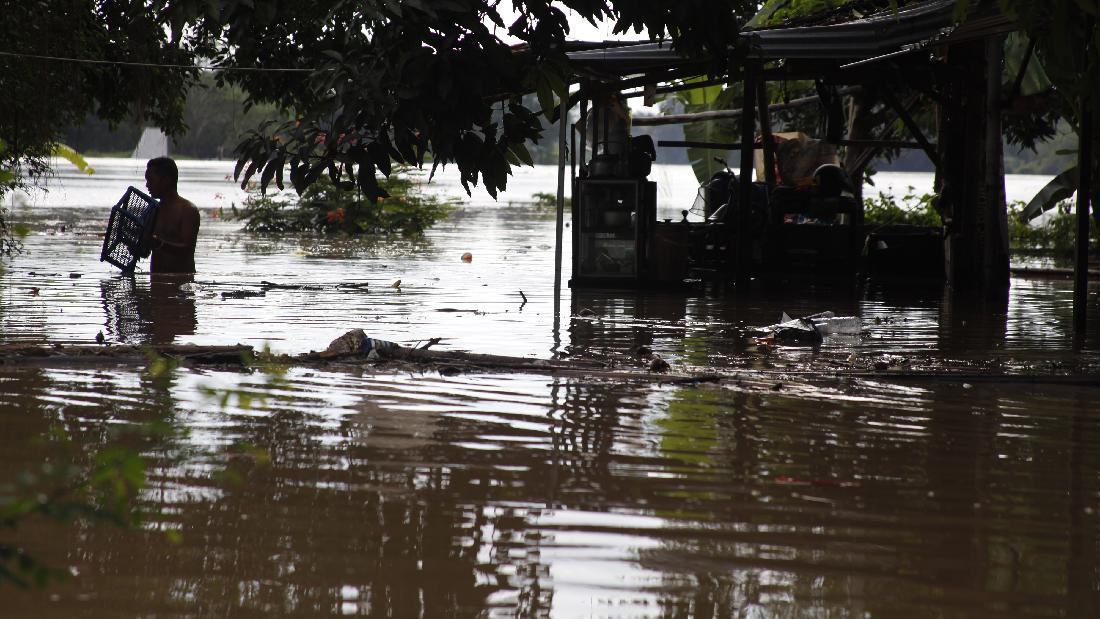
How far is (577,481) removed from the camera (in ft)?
15.7

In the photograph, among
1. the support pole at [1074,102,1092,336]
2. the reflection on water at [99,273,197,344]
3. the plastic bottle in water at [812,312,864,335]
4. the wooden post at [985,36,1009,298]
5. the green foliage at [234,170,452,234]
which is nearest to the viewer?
the reflection on water at [99,273,197,344]

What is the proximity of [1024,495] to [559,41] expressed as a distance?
12.1 ft

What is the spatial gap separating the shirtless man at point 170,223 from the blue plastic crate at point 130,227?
0.11m

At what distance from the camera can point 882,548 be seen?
13.3ft

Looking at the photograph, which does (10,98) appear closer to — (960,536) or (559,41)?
(559,41)

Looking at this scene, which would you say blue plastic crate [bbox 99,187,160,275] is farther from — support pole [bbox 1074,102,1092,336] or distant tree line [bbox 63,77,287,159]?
distant tree line [bbox 63,77,287,159]

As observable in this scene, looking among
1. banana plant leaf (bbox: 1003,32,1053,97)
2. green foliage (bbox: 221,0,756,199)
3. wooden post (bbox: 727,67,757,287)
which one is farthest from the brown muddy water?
banana plant leaf (bbox: 1003,32,1053,97)

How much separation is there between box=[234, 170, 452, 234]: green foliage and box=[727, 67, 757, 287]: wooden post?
11.1 metres

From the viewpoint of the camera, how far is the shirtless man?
12.3 meters

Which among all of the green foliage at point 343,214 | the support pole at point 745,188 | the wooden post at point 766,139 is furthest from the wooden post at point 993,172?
the green foliage at point 343,214

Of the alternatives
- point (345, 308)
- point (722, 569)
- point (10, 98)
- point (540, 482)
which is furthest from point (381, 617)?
point (10, 98)

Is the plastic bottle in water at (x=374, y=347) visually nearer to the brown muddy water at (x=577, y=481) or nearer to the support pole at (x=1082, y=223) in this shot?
the brown muddy water at (x=577, y=481)

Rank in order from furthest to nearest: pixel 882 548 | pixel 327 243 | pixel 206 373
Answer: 1. pixel 327 243
2. pixel 206 373
3. pixel 882 548

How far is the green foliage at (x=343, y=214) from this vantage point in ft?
82.9
